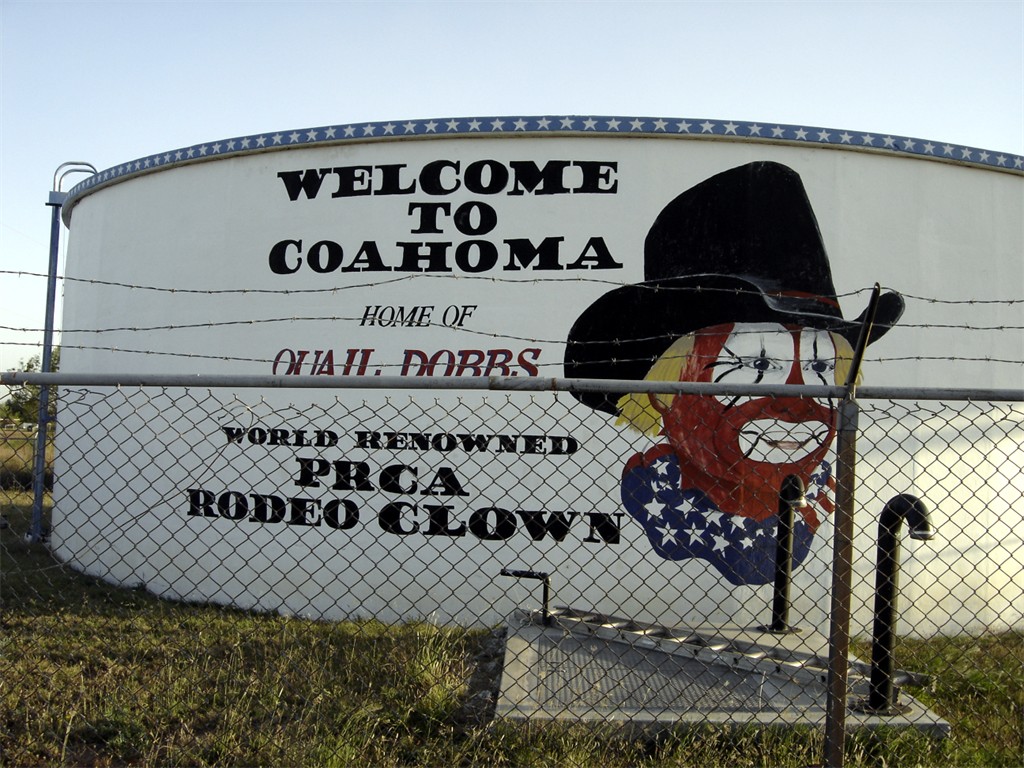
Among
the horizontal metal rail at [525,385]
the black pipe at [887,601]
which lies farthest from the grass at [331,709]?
the horizontal metal rail at [525,385]

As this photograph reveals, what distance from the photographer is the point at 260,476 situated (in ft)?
23.8

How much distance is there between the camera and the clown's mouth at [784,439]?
22.3 feet

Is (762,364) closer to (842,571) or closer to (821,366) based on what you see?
(821,366)

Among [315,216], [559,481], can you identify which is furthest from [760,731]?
[315,216]

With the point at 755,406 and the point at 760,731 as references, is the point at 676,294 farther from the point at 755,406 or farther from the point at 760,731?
the point at 760,731

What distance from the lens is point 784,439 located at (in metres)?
6.80

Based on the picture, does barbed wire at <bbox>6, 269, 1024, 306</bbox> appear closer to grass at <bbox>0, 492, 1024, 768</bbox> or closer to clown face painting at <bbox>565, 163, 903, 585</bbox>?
clown face painting at <bbox>565, 163, 903, 585</bbox>

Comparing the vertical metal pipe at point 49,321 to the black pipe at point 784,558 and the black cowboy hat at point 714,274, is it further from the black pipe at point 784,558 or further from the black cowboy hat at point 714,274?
the black pipe at point 784,558

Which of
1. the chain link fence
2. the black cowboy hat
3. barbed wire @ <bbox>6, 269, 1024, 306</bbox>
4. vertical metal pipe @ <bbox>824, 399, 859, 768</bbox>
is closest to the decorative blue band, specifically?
the black cowboy hat

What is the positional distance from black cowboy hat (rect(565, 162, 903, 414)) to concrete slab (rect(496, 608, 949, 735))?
6.89ft

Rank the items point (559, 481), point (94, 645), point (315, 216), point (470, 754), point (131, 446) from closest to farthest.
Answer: point (470, 754)
point (94, 645)
point (559, 481)
point (315, 216)
point (131, 446)

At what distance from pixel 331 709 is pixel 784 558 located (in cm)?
334

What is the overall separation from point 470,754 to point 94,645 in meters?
2.96

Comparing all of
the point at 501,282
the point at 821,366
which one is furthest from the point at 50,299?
the point at 821,366
